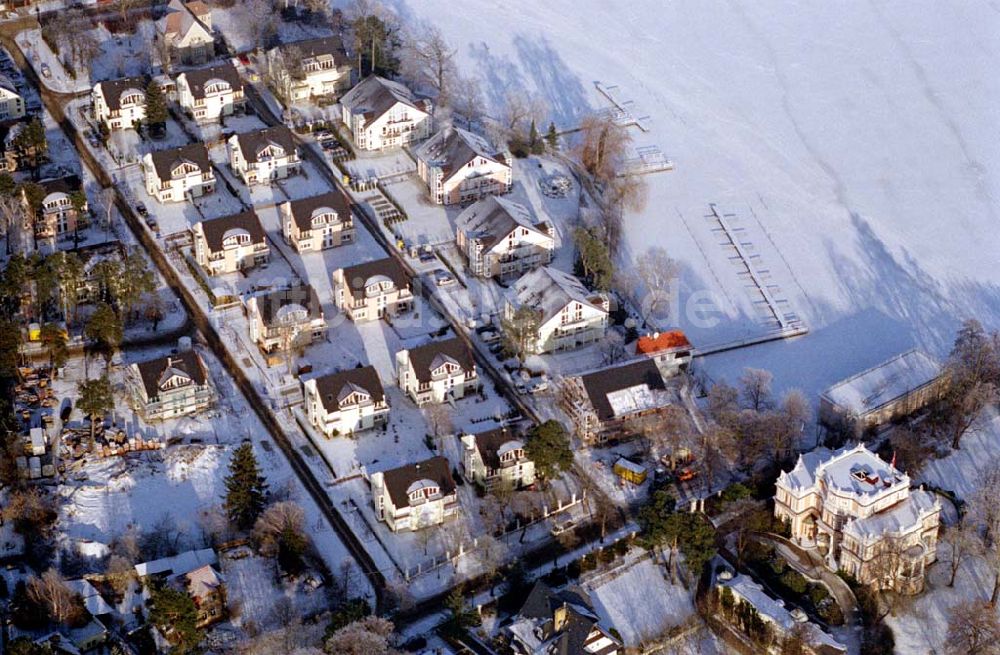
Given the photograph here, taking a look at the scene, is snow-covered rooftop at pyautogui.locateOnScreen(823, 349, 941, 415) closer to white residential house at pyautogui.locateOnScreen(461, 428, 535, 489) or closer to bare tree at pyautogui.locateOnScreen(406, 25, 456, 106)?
white residential house at pyautogui.locateOnScreen(461, 428, 535, 489)

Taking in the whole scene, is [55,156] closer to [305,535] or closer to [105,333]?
[105,333]

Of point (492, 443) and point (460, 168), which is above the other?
point (460, 168)

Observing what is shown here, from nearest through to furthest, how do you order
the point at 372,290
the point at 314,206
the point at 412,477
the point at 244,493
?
the point at 244,493 < the point at 412,477 < the point at 372,290 < the point at 314,206

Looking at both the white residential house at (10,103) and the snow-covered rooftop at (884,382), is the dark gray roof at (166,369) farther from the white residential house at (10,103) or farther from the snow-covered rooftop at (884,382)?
the white residential house at (10,103)

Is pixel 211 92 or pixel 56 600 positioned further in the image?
pixel 211 92

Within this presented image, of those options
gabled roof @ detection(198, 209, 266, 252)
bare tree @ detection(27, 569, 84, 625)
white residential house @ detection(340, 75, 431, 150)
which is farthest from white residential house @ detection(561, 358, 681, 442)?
white residential house @ detection(340, 75, 431, 150)

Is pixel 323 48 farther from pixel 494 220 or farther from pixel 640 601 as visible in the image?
pixel 640 601

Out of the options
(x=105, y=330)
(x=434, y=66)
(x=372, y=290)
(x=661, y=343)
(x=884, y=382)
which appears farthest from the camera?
(x=434, y=66)

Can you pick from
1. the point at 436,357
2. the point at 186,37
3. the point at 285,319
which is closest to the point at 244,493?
the point at 436,357

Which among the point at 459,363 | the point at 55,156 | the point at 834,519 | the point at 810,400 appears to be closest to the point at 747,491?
the point at 834,519

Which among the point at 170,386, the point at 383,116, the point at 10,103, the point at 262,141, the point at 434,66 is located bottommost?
the point at 170,386
